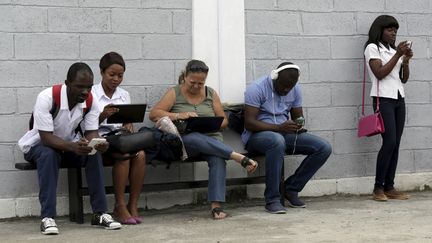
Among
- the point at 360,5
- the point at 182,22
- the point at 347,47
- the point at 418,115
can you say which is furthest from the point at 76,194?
the point at 418,115

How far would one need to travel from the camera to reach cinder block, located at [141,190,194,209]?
708cm

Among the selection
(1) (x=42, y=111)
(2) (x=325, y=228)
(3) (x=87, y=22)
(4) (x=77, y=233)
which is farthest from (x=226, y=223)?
(3) (x=87, y=22)

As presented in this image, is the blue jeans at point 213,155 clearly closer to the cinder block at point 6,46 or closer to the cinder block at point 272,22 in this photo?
the cinder block at point 272,22

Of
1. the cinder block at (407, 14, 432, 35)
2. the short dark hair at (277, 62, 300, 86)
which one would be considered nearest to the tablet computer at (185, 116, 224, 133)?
the short dark hair at (277, 62, 300, 86)

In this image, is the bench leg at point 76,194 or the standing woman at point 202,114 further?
the standing woman at point 202,114

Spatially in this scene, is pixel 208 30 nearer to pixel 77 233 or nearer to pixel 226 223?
pixel 226 223

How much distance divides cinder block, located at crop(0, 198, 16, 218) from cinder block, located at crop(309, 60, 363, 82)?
127 inches

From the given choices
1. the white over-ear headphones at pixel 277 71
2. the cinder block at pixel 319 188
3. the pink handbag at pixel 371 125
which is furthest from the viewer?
the cinder block at pixel 319 188

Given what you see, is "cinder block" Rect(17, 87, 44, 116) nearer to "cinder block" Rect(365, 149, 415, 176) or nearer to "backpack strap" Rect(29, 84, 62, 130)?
"backpack strap" Rect(29, 84, 62, 130)

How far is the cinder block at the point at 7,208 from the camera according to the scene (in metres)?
6.55

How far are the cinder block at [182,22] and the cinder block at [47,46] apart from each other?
968mm

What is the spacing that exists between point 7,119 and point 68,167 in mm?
744

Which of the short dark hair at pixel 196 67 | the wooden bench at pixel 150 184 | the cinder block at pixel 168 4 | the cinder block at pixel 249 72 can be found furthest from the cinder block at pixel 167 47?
the wooden bench at pixel 150 184

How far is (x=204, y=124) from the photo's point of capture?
21.7 feet
